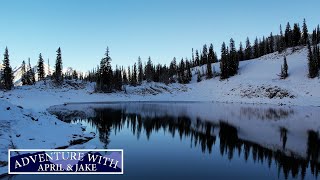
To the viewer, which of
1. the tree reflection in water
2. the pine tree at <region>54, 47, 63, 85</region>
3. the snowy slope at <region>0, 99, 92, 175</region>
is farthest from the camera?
the pine tree at <region>54, 47, 63, 85</region>

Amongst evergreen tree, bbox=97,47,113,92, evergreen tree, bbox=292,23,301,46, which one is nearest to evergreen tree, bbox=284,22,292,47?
evergreen tree, bbox=292,23,301,46

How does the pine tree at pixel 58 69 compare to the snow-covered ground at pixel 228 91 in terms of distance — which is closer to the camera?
the snow-covered ground at pixel 228 91

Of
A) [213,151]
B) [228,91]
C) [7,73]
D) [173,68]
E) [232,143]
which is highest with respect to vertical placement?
[173,68]

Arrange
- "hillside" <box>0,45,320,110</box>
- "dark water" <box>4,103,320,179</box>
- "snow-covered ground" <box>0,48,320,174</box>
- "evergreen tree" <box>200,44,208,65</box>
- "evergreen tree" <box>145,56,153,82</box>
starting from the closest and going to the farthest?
"dark water" <box>4,103,320,179</box> → "snow-covered ground" <box>0,48,320,174</box> → "hillside" <box>0,45,320,110</box> → "evergreen tree" <box>145,56,153,82</box> → "evergreen tree" <box>200,44,208,65</box>

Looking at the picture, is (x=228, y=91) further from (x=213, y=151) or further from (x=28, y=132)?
(x=28, y=132)

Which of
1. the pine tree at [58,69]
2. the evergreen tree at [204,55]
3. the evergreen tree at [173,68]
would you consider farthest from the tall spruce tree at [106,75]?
the evergreen tree at [204,55]

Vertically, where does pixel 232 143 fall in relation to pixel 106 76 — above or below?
below

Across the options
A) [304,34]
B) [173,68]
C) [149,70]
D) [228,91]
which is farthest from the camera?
[173,68]

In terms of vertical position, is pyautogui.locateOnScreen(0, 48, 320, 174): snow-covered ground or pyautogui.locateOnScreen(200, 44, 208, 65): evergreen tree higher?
pyautogui.locateOnScreen(200, 44, 208, 65): evergreen tree

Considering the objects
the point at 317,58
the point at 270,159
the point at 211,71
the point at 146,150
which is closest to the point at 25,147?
the point at 146,150

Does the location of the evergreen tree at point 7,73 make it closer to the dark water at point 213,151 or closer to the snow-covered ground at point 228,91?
the snow-covered ground at point 228,91

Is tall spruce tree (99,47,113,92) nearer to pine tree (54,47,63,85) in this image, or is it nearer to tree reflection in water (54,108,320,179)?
pine tree (54,47,63,85)

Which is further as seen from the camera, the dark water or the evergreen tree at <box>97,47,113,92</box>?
the evergreen tree at <box>97,47,113,92</box>

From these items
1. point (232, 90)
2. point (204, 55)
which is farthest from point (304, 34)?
point (204, 55)
